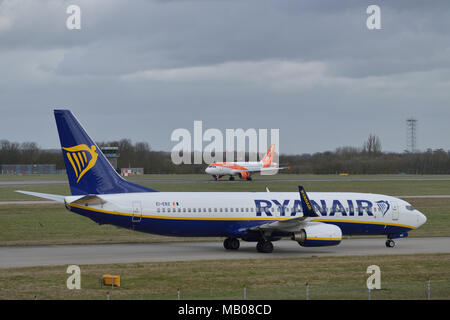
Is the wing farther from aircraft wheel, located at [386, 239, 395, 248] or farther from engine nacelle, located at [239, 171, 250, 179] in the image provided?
engine nacelle, located at [239, 171, 250, 179]

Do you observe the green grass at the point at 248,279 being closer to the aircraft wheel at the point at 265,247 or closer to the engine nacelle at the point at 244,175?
the aircraft wheel at the point at 265,247

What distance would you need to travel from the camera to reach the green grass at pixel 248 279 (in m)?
23.5

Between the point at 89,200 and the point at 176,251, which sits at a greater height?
the point at 89,200

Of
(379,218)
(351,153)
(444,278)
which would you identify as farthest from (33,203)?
(351,153)

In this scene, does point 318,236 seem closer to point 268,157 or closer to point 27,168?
point 268,157

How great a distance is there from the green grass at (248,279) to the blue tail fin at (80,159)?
19.6ft

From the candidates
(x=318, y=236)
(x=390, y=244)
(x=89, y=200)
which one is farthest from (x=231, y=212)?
(x=390, y=244)

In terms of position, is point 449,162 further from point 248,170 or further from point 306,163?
point 248,170

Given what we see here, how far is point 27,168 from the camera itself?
7653 inches

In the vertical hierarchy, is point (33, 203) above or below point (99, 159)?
below

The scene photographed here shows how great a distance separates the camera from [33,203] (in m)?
68.4

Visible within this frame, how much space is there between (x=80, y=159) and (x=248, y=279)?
1261 centimetres

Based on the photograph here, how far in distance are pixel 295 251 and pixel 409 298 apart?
51.3ft

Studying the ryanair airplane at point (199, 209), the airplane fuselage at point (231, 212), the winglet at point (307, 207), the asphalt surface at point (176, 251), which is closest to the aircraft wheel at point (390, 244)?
the asphalt surface at point (176, 251)
